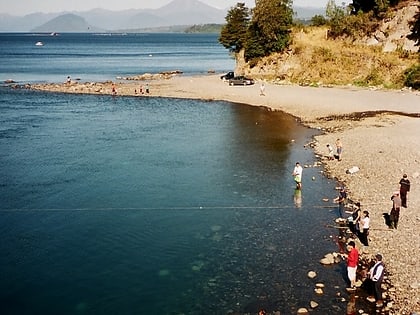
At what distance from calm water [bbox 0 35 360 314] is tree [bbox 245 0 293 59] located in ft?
130

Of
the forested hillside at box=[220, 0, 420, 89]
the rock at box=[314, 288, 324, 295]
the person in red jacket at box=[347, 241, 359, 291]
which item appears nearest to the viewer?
the rock at box=[314, 288, 324, 295]

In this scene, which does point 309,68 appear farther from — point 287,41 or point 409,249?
point 409,249

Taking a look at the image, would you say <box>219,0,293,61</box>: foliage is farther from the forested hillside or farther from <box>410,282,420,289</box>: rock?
<box>410,282,420,289</box>: rock

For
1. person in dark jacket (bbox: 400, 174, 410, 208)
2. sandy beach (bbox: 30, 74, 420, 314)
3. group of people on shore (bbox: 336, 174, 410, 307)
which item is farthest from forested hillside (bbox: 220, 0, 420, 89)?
group of people on shore (bbox: 336, 174, 410, 307)

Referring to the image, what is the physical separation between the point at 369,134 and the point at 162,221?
2657cm

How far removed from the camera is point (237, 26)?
313ft

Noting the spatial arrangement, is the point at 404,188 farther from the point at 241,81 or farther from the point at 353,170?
the point at 241,81

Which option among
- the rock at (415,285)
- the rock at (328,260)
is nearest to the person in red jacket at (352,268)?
the rock at (328,260)

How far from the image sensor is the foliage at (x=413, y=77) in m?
69.3

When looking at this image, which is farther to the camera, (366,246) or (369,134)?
(369,134)

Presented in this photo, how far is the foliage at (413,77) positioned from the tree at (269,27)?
25665mm

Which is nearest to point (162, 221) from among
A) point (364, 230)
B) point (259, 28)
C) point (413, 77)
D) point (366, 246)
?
point (364, 230)

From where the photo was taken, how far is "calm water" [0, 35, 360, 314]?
837 inches

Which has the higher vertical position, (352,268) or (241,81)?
(241,81)
